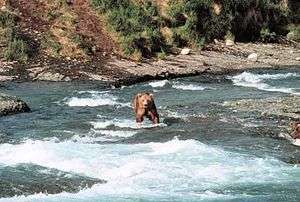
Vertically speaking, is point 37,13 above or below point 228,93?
above

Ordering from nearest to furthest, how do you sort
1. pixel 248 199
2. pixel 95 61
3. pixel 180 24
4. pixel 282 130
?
pixel 248 199
pixel 282 130
pixel 95 61
pixel 180 24

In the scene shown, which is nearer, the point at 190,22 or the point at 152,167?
the point at 152,167

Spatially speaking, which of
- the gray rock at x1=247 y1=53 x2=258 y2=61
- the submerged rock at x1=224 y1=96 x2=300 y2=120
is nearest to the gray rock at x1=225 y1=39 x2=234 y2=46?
the gray rock at x1=247 y1=53 x2=258 y2=61

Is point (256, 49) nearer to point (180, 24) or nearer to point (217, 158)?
point (180, 24)

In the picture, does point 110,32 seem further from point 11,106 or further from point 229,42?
point 11,106

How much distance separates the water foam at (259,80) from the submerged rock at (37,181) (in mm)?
14489

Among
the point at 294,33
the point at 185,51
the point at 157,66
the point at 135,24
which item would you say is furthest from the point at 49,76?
the point at 294,33

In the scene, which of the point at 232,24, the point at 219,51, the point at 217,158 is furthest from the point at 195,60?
the point at 217,158

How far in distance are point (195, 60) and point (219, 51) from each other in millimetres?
3226

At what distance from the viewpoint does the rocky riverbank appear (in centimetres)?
3075

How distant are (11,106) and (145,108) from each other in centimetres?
543

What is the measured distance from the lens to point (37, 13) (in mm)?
36969

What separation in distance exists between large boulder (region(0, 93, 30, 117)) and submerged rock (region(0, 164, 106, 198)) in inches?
308

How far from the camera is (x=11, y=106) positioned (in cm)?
2281
